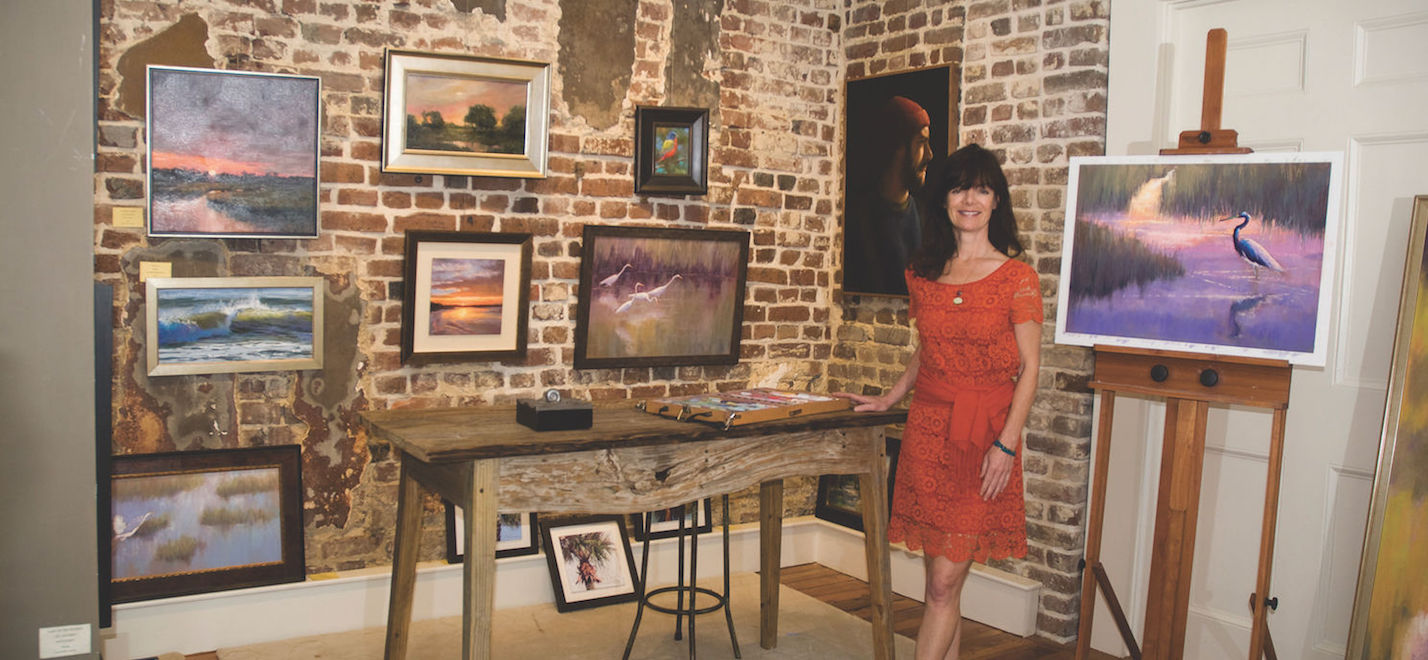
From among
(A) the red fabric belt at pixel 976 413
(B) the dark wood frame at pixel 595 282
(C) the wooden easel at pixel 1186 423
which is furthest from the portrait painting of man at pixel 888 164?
(A) the red fabric belt at pixel 976 413

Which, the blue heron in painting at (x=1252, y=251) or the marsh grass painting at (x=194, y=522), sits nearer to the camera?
the blue heron in painting at (x=1252, y=251)

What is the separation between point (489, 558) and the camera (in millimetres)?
3008

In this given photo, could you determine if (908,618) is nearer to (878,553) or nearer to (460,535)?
(878,553)

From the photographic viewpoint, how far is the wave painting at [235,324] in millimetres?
3781

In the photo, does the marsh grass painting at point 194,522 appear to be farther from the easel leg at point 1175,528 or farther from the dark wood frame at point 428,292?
the easel leg at point 1175,528

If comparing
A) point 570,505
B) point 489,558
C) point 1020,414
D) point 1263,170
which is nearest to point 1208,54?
point 1263,170

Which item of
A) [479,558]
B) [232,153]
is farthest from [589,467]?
[232,153]

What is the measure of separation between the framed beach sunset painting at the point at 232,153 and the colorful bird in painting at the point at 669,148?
4.73 ft

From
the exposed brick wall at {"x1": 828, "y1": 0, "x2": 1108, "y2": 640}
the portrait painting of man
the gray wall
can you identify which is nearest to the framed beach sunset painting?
the gray wall

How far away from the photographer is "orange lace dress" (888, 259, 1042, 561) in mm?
3344

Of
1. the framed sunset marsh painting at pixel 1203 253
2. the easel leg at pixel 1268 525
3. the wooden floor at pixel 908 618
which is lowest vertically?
the wooden floor at pixel 908 618

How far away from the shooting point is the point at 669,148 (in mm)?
4750

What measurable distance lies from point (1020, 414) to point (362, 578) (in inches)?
99.9

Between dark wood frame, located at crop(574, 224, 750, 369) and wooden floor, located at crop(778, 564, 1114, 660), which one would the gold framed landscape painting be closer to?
wooden floor, located at crop(778, 564, 1114, 660)
